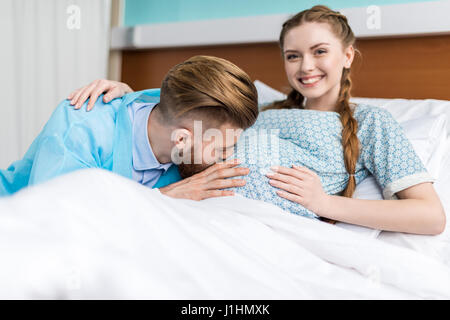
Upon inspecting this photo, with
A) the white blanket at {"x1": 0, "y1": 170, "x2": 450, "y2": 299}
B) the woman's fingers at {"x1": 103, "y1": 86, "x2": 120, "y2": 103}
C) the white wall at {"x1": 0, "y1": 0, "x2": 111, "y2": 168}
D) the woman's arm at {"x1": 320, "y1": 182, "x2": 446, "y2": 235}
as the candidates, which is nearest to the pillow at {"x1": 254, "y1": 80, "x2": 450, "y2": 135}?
the woman's arm at {"x1": 320, "y1": 182, "x2": 446, "y2": 235}

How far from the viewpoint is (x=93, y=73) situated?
2080 millimetres

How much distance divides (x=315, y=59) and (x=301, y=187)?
0.41 m

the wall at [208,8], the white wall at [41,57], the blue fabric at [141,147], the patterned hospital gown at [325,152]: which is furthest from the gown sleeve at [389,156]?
the white wall at [41,57]

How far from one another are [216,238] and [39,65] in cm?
163

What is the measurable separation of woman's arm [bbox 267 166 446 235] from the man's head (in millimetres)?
147

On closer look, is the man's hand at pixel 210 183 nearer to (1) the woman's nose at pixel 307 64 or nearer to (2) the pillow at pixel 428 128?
(1) the woman's nose at pixel 307 64

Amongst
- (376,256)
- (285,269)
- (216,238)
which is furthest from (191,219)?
(376,256)

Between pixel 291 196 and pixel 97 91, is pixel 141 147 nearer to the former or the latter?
pixel 97 91

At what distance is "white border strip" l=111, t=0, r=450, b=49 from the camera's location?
4.48 ft

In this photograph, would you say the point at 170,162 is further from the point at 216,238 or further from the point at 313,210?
the point at 216,238

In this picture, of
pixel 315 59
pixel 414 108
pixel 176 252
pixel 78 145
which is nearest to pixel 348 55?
pixel 315 59

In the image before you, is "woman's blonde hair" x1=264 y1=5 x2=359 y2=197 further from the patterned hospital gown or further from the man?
the man

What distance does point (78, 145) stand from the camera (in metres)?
0.93
